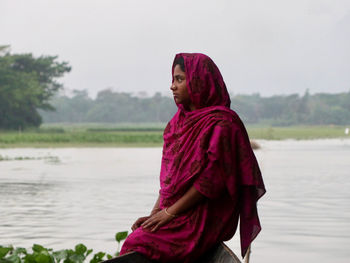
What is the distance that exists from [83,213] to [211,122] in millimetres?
5013

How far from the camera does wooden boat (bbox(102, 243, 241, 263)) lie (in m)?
2.46

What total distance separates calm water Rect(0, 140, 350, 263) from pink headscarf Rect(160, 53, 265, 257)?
2479 mm

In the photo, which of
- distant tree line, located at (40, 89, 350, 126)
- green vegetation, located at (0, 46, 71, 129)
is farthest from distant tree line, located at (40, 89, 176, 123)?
green vegetation, located at (0, 46, 71, 129)

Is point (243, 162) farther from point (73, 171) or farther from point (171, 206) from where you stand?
point (73, 171)

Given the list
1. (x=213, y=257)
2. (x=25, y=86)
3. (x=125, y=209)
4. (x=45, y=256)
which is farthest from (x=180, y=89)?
(x=25, y=86)

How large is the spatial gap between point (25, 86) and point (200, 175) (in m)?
39.5

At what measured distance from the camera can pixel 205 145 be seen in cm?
249

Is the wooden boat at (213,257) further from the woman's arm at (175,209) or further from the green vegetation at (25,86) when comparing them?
the green vegetation at (25,86)

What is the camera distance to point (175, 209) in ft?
8.25

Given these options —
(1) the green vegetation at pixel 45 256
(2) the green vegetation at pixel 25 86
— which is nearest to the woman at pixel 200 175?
(1) the green vegetation at pixel 45 256

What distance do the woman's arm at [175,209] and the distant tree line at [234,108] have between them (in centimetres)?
7291

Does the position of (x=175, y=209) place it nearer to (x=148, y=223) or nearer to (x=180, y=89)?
(x=148, y=223)


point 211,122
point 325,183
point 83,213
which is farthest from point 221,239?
point 325,183

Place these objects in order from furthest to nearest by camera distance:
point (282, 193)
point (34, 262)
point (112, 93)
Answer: point (112, 93) → point (282, 193) → point (34, 262)
